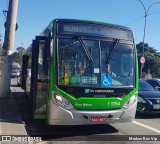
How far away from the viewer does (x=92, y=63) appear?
8773 mm

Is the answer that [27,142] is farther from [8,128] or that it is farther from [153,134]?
[153,134]

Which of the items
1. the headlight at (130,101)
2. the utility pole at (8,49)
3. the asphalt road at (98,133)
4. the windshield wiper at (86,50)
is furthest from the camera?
the utility pole at (8,49)

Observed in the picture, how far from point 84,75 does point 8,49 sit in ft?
21.8

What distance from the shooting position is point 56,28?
8773 mm

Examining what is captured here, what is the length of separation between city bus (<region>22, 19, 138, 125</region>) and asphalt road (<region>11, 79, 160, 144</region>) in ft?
1.35

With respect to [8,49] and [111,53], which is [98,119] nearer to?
[111,53]

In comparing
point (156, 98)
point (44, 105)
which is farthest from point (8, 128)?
point (156, 98)

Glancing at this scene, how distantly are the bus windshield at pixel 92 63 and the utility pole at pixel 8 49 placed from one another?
6252 millimetres

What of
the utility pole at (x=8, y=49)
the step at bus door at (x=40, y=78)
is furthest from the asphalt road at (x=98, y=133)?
the utility pole at (x=8, y=49)

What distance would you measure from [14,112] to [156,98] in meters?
5.50

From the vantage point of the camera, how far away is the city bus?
27.8 ft

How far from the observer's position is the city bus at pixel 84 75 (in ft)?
27.8

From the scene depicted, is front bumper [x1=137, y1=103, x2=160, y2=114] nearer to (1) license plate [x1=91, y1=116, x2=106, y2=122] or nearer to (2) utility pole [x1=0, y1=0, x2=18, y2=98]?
(1) license plate [x1=91, y1=116, x2=106, y2=122]

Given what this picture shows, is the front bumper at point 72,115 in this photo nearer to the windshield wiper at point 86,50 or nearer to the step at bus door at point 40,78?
the step at bus door at point 40,78
